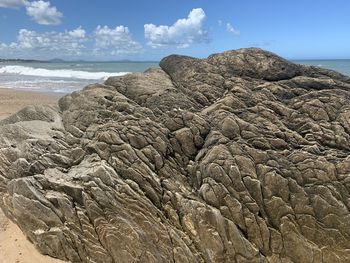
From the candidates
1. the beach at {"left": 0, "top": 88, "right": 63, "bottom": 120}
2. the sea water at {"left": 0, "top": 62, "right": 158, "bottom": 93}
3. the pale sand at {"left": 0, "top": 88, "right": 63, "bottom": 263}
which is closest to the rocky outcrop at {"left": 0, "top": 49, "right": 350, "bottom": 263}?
the pale sand at {"left": 0, "top": 88, "right": 63, "bottom": 263}

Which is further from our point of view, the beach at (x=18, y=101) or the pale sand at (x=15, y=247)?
the beach at (x=18, y=101)

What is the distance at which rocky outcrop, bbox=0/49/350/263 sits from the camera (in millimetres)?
6961

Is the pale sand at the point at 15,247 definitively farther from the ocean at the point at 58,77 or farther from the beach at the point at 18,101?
the ocean at the point at 58,77

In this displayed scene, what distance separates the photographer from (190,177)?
7789mm

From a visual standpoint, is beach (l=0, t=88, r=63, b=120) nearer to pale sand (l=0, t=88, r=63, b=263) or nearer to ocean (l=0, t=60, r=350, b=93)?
ocean (l=0, t=60, r=350, b=93)

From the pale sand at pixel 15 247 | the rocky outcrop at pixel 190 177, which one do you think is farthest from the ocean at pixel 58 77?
the rocky outcrop at pixel 190 177

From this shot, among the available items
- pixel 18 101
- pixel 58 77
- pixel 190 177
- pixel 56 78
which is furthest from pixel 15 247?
pixel 58 77

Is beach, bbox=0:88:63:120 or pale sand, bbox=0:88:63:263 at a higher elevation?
pale sand, bbox=0:88:63:263

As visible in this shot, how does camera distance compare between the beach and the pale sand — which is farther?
the beach

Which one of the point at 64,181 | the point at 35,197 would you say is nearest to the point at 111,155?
the point at 64,181

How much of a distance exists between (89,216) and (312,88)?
19.0ft

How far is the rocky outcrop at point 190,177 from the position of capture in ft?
22.8

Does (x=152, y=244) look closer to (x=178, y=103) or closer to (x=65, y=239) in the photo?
(x=65, y=239)

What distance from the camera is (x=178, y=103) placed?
344 inches
